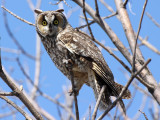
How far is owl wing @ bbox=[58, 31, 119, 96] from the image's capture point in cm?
297

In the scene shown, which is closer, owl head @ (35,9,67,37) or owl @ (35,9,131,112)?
owl @ (35,9,131,112)

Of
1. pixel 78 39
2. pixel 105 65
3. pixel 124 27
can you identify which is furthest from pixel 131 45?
pixel 78 39

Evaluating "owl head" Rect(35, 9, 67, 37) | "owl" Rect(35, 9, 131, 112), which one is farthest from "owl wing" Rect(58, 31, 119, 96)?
"owl head" Rect(35, 9, 67, 37)

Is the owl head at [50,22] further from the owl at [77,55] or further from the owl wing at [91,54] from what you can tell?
the owl wing at [91,54]

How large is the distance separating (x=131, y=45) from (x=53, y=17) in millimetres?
1209

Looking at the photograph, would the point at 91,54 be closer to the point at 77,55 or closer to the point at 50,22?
the point at 77,55

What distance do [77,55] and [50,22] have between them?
567 mm

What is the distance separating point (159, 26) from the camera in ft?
12.0

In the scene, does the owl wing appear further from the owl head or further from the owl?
the owl head

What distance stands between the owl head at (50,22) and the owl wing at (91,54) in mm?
151

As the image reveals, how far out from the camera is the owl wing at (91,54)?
9.76ft

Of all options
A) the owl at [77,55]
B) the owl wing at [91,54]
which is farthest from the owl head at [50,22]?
the owl wing at [91,54]

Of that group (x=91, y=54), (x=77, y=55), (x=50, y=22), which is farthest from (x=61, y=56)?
(x=50, y=22)

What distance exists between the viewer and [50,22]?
131 inches
